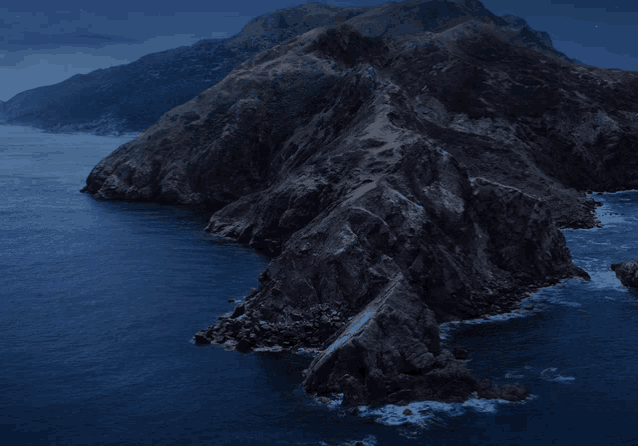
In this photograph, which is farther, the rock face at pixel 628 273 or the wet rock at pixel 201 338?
the rock face at pixel 628 273

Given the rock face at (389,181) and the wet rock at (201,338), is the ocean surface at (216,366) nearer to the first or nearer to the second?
the wet rock at (201,338)

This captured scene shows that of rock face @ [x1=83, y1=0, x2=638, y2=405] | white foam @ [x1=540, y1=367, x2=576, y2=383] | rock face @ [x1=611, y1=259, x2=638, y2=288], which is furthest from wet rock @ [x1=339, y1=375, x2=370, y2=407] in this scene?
rock face @ [x1=611, y1=259, x2=638, y2=288]

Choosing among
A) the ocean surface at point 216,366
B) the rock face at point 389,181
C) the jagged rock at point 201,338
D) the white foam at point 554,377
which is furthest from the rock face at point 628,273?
the jagged rock at point 201,338

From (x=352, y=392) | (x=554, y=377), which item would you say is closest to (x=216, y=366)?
(x=352, y=392)

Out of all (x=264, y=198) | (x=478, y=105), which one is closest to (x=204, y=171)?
(x=264, y=198)

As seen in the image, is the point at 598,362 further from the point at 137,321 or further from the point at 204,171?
the point at 204,171
